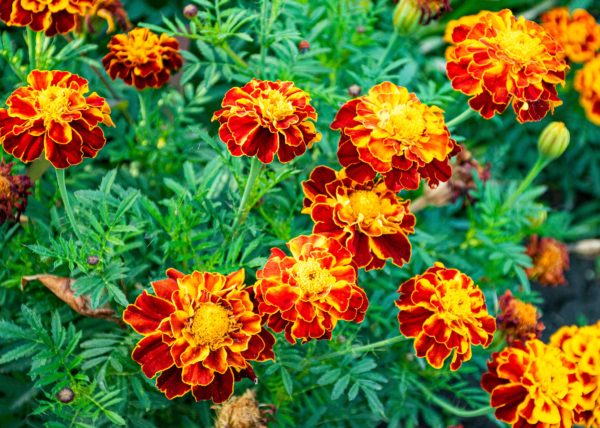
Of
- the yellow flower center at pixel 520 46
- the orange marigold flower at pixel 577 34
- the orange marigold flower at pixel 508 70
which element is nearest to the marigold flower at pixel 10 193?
the orange marigold flower at pixel 508 70

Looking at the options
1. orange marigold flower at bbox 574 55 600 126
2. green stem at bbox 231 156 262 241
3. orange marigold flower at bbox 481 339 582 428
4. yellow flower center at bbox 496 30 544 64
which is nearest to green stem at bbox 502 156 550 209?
yellow flower center at bbox 496 30 544 64

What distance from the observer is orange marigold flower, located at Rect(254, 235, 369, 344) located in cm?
116

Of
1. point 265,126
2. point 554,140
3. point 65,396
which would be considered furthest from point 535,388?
point 65,396

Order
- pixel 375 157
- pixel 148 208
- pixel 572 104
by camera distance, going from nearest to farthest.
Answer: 1. pixel 375 157
2. pixel 148 208
3. pixel 572 104

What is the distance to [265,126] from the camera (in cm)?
122

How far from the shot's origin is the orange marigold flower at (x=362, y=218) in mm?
1285

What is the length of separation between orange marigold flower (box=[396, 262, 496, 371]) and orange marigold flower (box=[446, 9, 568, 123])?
1.09 feet

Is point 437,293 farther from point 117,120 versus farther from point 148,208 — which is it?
point 117,120

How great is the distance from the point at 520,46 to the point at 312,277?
0.61m

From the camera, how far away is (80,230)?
1.43 meters

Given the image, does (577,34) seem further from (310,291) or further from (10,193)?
(10,193)

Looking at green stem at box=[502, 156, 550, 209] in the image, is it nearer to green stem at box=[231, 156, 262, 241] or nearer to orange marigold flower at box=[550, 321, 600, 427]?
orange marigold flower at box=[550, 321, 600, 427]

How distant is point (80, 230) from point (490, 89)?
0.81 m

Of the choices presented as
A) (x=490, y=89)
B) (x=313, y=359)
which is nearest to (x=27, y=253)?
(x=313, y=359)
